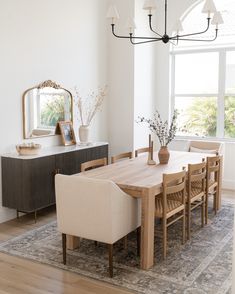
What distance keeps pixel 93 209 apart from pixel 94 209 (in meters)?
0.01

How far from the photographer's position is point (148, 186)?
3.47 m

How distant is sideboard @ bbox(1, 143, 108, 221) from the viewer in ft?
15.0

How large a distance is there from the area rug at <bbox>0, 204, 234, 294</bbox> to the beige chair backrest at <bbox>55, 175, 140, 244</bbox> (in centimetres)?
34

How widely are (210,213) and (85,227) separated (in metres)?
2.31

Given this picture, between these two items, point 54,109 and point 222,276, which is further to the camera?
point 54,109

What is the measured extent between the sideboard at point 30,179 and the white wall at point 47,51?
0.88 ft

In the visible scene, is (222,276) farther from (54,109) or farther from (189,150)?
(54,109)

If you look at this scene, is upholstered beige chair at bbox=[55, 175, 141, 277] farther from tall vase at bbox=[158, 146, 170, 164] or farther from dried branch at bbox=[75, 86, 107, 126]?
dried branch at bbox=[75, 86, 107, 126]

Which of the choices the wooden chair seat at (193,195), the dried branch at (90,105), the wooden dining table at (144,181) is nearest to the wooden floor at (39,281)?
the wooden dining table at (144,181)

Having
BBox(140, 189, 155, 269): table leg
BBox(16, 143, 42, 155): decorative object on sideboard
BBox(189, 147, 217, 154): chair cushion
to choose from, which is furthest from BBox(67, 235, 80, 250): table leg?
BBox(189, 147, 217, 154): chair cushion

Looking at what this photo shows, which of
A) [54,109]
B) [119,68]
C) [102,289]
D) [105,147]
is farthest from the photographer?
[119,68]

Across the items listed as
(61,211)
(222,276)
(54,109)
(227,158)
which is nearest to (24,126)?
(54,109)

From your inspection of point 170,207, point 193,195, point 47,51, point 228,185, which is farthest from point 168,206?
point 228,185

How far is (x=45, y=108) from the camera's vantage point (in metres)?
5.40
